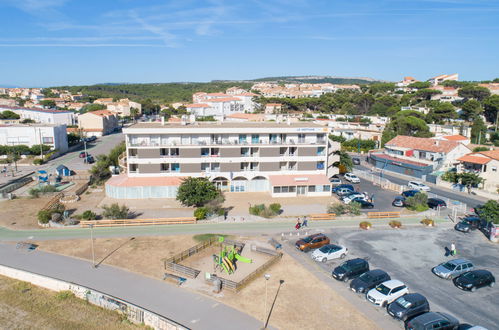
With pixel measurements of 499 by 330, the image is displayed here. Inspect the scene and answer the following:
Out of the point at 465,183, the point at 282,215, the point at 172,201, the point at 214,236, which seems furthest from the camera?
the point at 465,183

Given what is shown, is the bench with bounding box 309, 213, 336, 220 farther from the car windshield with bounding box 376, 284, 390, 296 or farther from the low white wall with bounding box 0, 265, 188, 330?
the low white wall with bounding box 0, 265, 188, 330

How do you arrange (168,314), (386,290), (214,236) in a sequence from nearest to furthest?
(168,314), (386,290), (214,236)

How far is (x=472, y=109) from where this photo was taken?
107125mm

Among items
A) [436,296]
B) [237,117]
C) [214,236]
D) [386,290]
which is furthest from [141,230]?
[237,117]

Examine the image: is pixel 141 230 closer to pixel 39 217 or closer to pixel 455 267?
pixel 39 217

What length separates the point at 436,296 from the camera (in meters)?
24.8

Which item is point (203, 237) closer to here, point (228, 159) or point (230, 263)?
point (230, 263)

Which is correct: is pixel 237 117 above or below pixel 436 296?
above

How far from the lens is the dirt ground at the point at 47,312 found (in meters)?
21.8

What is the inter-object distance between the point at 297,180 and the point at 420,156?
28.4m

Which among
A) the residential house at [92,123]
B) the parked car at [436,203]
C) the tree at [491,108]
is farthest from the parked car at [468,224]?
the residential house at [92,123]

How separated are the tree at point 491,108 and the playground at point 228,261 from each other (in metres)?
103

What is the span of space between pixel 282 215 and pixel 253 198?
7.30 m

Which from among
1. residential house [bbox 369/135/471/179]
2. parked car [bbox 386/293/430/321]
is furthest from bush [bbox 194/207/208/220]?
residential house [bbox 369/135/471/179]
